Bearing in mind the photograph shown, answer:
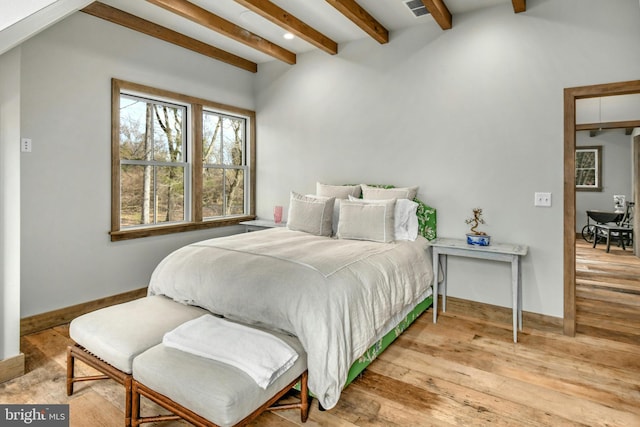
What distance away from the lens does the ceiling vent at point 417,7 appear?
10.3 feet

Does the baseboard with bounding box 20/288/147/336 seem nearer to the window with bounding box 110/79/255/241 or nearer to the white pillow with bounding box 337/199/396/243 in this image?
the window with bounding box 110/79/255/241

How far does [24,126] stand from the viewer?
281 cm

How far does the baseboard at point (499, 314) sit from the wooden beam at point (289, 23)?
299cm

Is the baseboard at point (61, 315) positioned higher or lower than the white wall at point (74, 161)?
lower

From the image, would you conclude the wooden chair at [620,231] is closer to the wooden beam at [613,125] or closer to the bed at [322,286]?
the wooden beam at [613,125]

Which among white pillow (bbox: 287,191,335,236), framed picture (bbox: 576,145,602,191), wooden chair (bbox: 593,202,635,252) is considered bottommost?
wooden chair (bbox: 593,202,635,252)

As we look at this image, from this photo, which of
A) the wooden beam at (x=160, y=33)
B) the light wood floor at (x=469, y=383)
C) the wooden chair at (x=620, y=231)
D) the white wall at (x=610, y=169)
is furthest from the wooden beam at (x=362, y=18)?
the white wall at (x=610, y=169)

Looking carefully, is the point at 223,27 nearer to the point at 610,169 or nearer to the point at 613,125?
the point at 613,125

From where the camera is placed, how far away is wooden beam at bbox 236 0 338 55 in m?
3.07

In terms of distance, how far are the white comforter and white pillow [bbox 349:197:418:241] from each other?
13.5 inches

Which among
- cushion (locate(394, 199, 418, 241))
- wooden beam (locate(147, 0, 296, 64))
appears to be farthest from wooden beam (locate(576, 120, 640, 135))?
wooden beam (locate(147, 0, 296, 64))

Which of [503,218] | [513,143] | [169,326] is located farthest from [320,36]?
[169,326]

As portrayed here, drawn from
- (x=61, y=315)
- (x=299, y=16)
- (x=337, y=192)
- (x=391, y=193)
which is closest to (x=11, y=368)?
(x=61, y=315)

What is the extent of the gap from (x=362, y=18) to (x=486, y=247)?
235 cm
